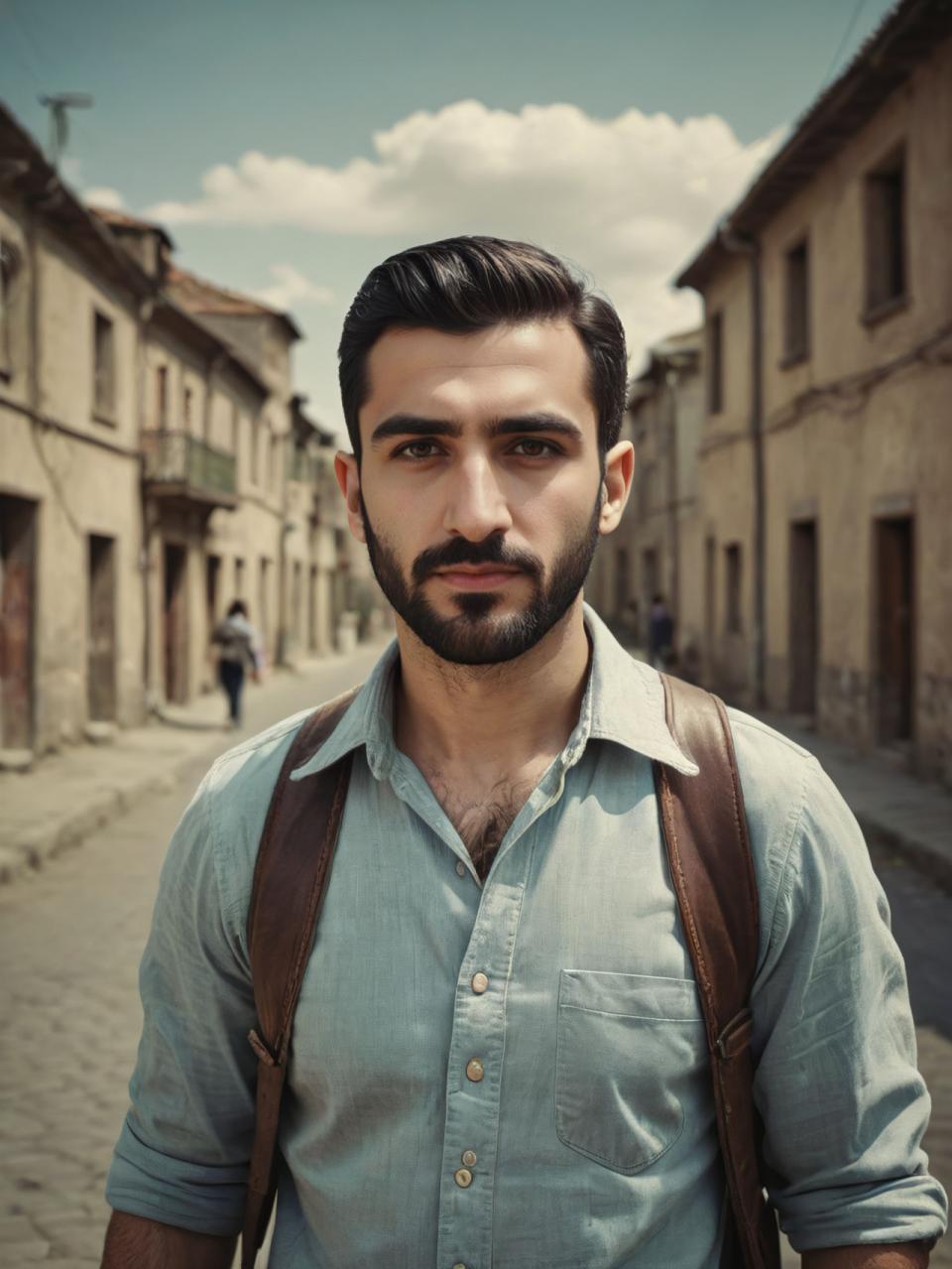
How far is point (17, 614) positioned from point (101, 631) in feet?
9.37

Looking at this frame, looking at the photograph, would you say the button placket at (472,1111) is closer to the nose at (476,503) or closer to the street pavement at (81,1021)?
the nose at (476,503)

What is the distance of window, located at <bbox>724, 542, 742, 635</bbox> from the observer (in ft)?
59.3

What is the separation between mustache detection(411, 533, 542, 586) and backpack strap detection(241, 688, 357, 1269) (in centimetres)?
35

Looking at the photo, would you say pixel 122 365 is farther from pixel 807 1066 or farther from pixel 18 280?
pixel 807 1066

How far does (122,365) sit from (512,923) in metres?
15.7

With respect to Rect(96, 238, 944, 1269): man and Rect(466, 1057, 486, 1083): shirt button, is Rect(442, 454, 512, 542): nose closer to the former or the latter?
Rect(96, 238, 944, 1269): man

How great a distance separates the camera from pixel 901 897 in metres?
6.90

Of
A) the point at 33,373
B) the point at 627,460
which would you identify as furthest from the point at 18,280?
the point at 627,460

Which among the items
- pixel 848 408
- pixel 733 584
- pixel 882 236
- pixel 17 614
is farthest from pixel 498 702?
pixel 733 584

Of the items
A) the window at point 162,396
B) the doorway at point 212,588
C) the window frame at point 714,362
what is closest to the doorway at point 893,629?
the window frame at point 714,362

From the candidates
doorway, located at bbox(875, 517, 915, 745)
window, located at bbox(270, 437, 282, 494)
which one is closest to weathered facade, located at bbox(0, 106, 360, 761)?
window, located at bbox(270, 437, 282, 494)

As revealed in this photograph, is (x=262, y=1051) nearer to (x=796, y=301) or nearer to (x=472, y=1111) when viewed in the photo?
(x=472, y=1111)

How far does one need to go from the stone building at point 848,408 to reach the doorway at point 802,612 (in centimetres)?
3

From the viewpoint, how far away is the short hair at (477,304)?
5.60 feet
